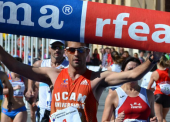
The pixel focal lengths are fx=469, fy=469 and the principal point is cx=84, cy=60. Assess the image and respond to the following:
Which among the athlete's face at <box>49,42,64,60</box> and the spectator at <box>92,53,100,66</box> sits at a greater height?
the athlete's face at <box>49,42,64,60</box>

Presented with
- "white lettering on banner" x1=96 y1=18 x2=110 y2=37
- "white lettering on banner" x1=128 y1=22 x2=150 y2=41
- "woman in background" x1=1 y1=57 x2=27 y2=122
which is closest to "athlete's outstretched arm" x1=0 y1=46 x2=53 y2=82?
"white lettering on banner" x1=96 y1=18 x2=110 y2=37

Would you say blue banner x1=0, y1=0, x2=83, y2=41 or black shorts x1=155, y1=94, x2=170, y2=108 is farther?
black shorts x1=155, y1=94, x2=170, y2=108

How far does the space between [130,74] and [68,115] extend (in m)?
0.80

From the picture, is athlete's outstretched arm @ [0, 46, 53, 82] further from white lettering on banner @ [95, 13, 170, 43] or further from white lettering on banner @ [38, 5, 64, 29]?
white lettering on banner @ [95, 13, 170, 43]

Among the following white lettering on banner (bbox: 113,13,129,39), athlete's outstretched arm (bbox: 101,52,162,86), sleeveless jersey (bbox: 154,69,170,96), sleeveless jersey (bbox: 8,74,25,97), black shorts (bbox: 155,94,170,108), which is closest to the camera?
athlete's outstretched arm (bbox: 101,52,162,86)

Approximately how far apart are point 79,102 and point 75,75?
1.17 ft

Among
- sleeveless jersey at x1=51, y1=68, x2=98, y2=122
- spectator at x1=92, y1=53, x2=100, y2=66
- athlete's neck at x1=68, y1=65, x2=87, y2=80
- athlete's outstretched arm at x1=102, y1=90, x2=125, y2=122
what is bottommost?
spectator at x1=92, y1=53, x2=100, y2=66

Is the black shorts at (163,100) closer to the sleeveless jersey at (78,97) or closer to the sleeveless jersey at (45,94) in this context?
the sleeveless jersey at (45,94)

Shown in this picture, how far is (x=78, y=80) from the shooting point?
16.8ft

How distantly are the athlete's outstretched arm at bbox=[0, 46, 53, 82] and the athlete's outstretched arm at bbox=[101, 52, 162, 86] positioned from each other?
692 mm

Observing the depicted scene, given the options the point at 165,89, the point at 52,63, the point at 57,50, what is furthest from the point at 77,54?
the point at 165,89

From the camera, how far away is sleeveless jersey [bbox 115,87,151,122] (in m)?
5.93

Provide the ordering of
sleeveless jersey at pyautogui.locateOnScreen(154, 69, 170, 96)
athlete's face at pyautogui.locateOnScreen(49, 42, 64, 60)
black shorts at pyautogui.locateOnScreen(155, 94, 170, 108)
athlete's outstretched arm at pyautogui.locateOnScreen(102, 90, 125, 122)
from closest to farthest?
1. athlete's outstretched arm at pyautogui.locateOnScreen(102, 90, 125, 122)
2. athlete's face at pyautogui.locateOnScreen(49, 42, 64, 60)
3. black shorts at pyautogui.locateOnScreen(155, 94, 170, 108)
4. sleeveless jersey at pyautogui.locateOnScreen(154, 69, 170, 96)

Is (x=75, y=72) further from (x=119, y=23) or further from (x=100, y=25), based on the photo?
(x=119, y=23)
